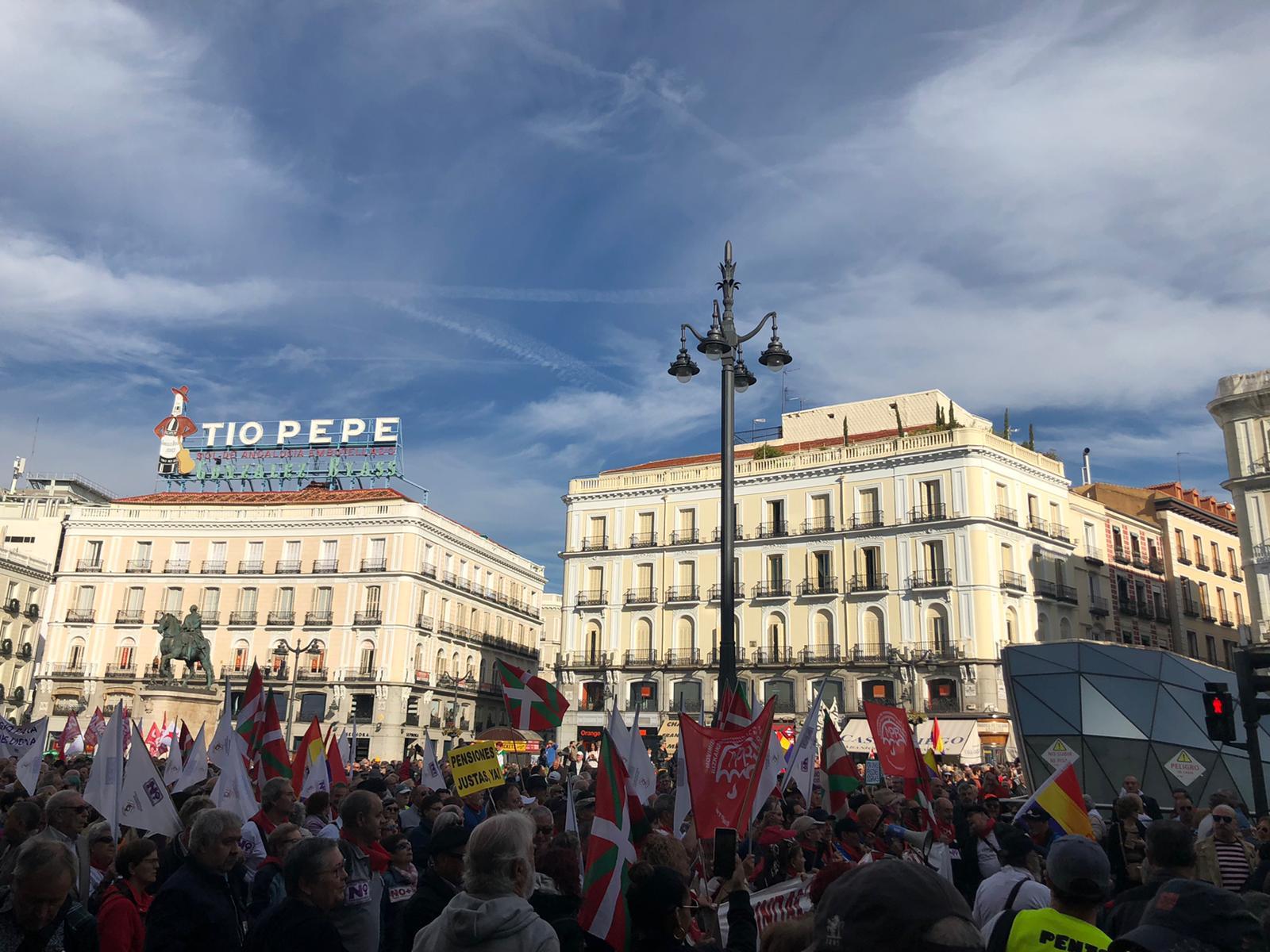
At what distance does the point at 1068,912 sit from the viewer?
3992 mm

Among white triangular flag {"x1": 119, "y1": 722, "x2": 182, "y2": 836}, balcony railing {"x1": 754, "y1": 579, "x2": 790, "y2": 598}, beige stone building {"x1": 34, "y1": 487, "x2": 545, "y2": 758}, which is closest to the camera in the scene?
white triangular flag {"x1": 119, "y1": 722, "x2": 182, "y2": 836}

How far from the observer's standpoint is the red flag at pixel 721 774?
725 cm

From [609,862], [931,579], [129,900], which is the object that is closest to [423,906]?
[609,862]

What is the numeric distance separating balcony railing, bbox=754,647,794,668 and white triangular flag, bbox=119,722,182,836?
136 ft

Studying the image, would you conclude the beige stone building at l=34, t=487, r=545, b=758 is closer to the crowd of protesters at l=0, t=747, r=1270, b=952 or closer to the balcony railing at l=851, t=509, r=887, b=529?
the balcony railing at l=851, t=509, r=887, b=529

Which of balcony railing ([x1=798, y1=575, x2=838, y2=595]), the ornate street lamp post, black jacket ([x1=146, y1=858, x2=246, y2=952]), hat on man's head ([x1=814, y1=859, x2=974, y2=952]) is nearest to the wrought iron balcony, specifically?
balcony railing ([x1=798, y1=575, x2=838, y2=595])

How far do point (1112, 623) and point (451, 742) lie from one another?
117 feet

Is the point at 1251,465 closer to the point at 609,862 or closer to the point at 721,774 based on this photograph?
the point at 721,774

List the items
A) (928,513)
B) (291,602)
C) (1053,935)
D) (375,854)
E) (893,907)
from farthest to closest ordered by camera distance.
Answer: (291,602) < (928,513) < (375,854) < (1053,935) < (893,907)

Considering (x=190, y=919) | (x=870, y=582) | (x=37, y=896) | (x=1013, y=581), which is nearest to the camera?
(x=37, y=896)

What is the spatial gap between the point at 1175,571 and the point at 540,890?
59.1 metres

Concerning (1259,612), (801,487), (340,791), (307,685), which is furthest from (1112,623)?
(340,791)

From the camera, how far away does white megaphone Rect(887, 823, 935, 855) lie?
8.54 m

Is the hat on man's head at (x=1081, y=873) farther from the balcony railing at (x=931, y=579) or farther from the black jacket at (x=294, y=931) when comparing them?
the balcony railing at (x=931, y=579)
